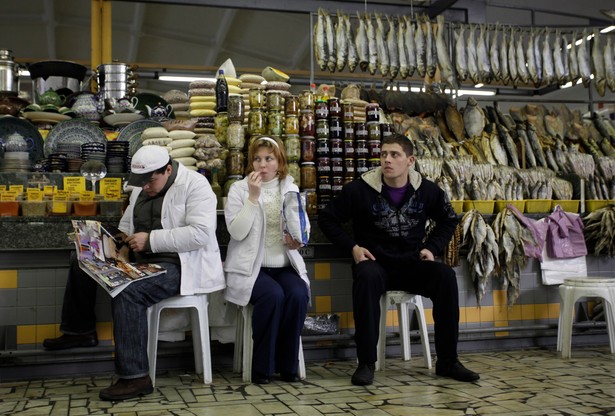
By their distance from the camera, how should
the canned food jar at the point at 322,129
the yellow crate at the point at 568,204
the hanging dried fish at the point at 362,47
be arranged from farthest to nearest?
the hanging dried fish at the point at 362,47, the yellow crate at the point at 568,204, the canned food jar at the point at 322,129

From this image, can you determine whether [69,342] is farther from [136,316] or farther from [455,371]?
[455,371]

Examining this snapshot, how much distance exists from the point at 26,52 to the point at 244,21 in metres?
4.64

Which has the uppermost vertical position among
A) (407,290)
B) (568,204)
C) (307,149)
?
(307,149)

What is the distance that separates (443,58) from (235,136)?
2679 millimetres

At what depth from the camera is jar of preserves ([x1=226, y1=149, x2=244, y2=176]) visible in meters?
4.62

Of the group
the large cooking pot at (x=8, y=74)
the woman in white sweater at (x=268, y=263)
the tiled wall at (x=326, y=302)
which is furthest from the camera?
the large cooking pot at (x=8, y=74)

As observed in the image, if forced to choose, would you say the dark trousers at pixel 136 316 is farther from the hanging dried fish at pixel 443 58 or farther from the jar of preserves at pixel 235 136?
the hanging dried fish at pixel 443 58

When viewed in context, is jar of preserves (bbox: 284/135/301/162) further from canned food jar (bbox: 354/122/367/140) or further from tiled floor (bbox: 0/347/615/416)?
tiled floor (bbox: 0/347/615/416)

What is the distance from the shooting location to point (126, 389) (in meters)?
3.52

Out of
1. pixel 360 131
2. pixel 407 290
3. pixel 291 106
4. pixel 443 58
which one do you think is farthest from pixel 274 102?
pixel 443 58

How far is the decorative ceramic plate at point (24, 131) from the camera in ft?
15.6

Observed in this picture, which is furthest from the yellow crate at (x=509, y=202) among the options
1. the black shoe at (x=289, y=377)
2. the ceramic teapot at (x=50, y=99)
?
the ceramic teapot at (x=50, y=99)

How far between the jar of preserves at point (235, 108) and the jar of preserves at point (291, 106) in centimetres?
34

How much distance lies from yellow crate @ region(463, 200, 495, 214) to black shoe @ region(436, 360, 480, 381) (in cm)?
137
